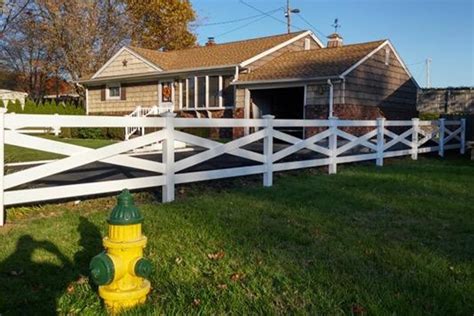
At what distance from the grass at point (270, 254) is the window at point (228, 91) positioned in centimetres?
1404

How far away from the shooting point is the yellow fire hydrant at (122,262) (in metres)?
2.83

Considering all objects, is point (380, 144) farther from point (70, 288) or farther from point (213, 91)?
point (213, 91)

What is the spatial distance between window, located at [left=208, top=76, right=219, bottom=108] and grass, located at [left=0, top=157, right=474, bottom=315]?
1469cm

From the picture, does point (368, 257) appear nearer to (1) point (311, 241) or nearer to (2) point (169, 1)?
(1) point (311, 241)

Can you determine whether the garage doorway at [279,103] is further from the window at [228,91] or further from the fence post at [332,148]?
the fence post at [332,148]

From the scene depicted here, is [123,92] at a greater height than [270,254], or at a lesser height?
greater

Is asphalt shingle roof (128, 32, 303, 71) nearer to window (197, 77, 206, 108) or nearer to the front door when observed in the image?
window (197, 77, 206, 108)

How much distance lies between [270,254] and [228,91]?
17.4 m

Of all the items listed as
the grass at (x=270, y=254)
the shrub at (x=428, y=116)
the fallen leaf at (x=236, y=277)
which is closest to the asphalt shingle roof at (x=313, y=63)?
the shrub at (x=428, y=116)

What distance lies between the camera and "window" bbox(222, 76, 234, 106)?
21.0 meters

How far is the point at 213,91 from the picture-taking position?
21.9m

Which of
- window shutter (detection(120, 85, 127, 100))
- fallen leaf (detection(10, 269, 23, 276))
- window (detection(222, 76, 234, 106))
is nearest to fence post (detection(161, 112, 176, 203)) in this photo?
fallen leaf (detection(10, 269, 23, 276))

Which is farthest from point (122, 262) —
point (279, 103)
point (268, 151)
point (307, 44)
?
point (307, 44)

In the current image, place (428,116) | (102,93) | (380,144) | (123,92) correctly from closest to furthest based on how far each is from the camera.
→ (380,144) < (428,116) < (123,92) < (102,93)
